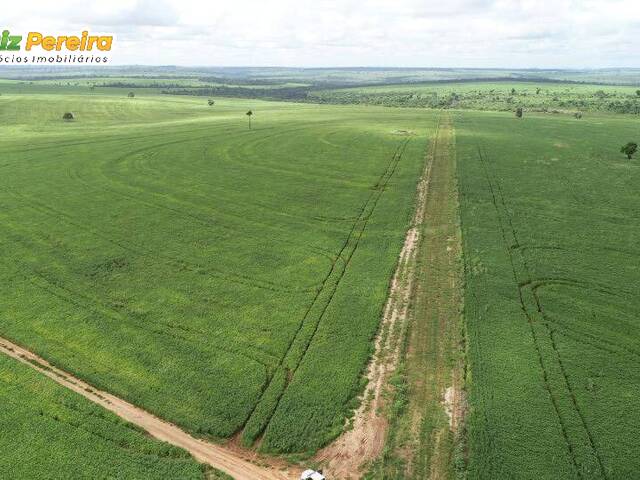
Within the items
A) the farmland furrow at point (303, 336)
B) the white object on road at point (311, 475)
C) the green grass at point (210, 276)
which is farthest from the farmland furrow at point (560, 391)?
the farmland furrow at point (303, 336)

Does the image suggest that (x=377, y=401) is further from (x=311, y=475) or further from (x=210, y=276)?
(x=210, y=276)

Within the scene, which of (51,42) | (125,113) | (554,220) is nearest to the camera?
(554,220)

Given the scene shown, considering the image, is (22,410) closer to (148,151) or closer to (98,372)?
(98,372)

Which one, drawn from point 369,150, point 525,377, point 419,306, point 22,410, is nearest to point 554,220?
point 419,306

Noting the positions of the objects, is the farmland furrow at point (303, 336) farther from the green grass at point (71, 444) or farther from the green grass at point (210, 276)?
the green grass at point (71, 444)

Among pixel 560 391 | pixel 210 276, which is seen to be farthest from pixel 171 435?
pixel 560 391
